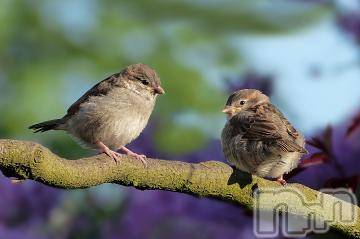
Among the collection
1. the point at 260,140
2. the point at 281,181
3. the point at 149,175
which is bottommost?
the point at 149,175

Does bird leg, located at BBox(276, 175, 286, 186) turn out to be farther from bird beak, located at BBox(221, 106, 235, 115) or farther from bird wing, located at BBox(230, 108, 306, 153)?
bird beak, located at BBox(221, 106, 235, 115)

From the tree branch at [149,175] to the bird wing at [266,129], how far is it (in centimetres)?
32

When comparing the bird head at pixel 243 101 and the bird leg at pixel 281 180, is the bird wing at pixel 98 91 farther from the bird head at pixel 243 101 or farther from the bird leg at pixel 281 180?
the bird leg at pixel 281 180

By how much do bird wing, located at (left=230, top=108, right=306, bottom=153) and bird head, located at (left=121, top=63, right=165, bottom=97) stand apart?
571mm

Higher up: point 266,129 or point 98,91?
point 98,91

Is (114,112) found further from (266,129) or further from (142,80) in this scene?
(266,129)

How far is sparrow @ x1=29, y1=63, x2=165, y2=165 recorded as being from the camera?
2623 mm

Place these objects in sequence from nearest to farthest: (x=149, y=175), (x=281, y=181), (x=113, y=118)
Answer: (x=149, y=175) < (x=281, y=181) < (x=113, y=118)

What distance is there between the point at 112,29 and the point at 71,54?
12.8 inches

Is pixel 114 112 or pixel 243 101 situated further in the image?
pixel 114 112

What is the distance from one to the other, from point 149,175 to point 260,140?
63 cm

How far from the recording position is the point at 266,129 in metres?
2.22

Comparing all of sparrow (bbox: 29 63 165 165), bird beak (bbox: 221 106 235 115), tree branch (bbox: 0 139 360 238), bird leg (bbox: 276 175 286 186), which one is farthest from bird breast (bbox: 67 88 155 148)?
tree branch (bbox: 0 139 360 238)

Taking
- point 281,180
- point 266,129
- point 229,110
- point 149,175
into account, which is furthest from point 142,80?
point 149,175
